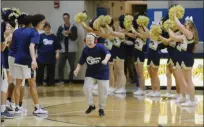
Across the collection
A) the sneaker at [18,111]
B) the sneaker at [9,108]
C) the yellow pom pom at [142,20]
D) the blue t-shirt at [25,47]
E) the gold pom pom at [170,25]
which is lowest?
the sneaker at [18,111]

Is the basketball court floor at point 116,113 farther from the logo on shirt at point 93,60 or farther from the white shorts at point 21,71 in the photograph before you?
the logo on shirt at point 93,60

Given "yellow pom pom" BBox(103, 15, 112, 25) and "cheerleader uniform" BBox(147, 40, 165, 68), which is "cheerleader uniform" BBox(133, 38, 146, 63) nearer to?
"cheerleader uniform" BBox(147, 40, 165, 68)

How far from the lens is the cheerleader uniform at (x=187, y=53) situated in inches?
341

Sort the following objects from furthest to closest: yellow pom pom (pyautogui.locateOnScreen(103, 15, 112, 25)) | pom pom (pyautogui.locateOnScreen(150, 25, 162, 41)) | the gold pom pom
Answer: yellow pom pom (pyautogui.locateOnScreen(103, 15, 112, 25)) < pom pom (pyautogui.locateOnScreen(150, 25, 162, 41)) < the gold pom pom

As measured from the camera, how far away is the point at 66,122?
6.58m

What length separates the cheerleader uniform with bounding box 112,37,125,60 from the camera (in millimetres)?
10852

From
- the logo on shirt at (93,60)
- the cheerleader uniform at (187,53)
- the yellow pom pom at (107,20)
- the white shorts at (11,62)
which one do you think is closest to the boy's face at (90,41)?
the logo on shirt at (93,60)

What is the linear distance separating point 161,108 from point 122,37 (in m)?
2.76

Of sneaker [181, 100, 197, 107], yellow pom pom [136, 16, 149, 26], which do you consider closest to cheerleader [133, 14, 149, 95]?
yellow pom pom [136, 16, 149, 26]

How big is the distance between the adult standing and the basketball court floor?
3.66 metres

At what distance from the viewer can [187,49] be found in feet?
28.6

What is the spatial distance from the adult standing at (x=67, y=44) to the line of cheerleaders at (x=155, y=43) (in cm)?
299

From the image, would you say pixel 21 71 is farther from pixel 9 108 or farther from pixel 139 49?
pixel 139 49

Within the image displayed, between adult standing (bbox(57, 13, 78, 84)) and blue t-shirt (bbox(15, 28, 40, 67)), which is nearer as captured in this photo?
blue t-shirt (bbox(15, 28, 40, 67))
